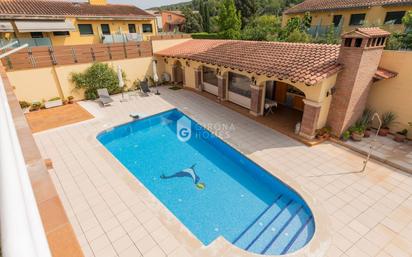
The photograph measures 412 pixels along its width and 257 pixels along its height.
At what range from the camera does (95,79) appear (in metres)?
19.4

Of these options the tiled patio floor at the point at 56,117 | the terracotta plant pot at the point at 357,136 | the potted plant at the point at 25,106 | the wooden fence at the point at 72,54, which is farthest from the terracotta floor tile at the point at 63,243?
the wooden fence at the point at 72,54

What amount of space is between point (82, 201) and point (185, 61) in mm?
15439

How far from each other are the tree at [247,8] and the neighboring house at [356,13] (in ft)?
70.4

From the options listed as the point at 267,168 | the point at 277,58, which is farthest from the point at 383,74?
the point at 267,168

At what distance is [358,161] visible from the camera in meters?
10.7

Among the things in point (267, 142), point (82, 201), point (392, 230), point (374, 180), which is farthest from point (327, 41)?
point (82, 201)

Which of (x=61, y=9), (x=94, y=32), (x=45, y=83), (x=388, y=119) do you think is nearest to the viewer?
(x=388, y=119)

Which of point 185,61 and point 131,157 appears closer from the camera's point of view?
point 131,157

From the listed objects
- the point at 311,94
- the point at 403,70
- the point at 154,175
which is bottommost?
the point at 154,175

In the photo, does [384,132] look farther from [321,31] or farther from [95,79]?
[95,79]

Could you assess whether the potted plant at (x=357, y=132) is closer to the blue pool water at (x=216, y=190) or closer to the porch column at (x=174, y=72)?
the blue pool water at (x=216, y=190)

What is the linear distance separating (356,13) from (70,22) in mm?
32847

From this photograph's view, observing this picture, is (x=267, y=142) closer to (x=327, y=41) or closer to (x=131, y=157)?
(x=131, y=157)

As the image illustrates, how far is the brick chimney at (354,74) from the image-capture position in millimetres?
10531
